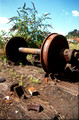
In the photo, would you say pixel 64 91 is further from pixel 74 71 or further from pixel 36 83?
pixel 74 71

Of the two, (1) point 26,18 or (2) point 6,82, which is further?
(1) point 26,18

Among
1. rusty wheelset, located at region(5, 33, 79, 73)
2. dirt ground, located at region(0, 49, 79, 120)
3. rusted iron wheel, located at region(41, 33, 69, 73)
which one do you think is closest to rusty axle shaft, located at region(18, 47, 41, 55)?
rusty wheelset, located at region(5, 33, 79, 73)

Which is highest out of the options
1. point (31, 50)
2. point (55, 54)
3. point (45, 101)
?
point (31, 50)

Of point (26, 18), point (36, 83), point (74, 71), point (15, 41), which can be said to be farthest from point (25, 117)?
point (26, 18)

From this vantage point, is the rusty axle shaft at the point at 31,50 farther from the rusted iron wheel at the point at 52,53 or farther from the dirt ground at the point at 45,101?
the dirt ground at the point at 45,101

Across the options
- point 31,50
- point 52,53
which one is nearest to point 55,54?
point 52,53

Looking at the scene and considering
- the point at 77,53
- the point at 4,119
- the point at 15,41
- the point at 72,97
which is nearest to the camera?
the point at 4,119

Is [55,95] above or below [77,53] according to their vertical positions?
below

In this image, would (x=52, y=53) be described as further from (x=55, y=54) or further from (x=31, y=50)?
(x=31, y=50)

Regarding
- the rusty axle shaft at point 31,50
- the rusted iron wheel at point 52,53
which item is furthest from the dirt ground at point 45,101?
the rusty axle shaft at point 31,50

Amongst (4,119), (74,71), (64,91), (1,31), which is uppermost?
(1,31)

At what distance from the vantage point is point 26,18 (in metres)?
6.16

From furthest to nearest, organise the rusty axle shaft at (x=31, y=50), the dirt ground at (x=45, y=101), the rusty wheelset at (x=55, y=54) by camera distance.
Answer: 1. the rusty axle shaft at (x=31, y=50)
2. the rusty wheelset at (x=55, y=54)
3. the dirt ground at (x=45, y=101)

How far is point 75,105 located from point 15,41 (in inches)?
132
